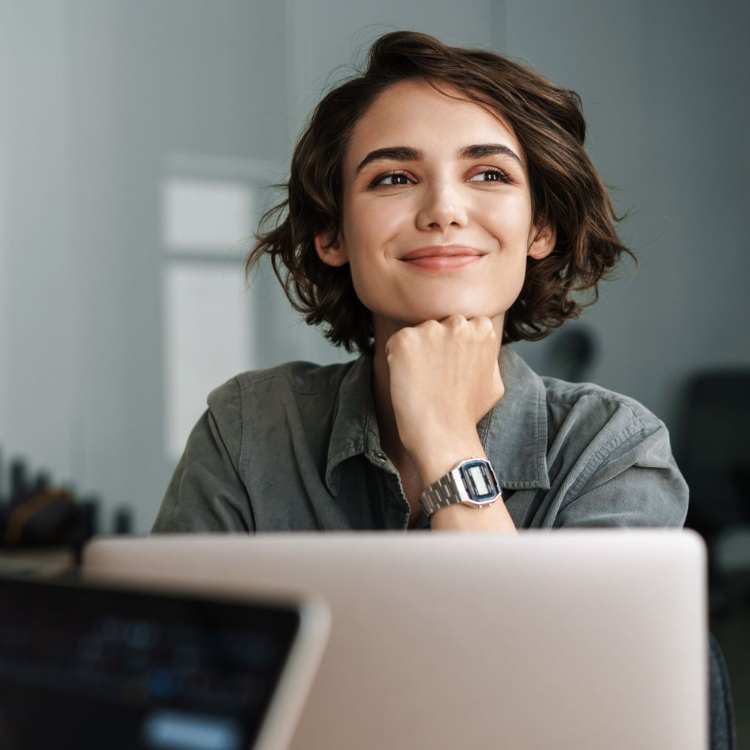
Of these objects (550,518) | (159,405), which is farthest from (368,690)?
(159,405)

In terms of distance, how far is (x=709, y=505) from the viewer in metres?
2.78

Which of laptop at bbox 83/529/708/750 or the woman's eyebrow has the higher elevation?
the woman's eyebrow

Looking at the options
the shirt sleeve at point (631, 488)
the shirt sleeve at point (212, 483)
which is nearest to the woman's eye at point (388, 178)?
the shirt sleeve at point (212, 483)

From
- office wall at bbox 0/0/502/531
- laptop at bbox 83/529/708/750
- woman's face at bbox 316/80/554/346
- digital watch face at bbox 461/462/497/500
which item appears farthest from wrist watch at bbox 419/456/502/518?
office wall at bbox 0/0/502/531

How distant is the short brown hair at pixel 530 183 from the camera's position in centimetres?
137

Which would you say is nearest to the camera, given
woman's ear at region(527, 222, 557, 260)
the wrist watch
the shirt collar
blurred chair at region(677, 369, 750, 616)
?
the wrist watch

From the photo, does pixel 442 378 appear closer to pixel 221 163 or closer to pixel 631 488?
pixel 631 488

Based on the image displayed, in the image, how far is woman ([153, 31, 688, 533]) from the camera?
1.20m

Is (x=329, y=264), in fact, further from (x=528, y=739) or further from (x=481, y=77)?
(x=528, y=739)

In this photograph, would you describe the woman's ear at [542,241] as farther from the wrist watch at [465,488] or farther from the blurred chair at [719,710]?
the blurred chair at [719,710]

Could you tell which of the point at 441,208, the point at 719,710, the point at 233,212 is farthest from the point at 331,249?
the point at 233,212

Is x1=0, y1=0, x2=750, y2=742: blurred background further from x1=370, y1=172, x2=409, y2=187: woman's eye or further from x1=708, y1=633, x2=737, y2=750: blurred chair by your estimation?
x1=708, y1=633, x2=737, y2=750: blurred chair

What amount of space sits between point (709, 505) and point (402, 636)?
248cm

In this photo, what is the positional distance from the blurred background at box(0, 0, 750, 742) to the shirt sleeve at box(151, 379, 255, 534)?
158 centimetres
